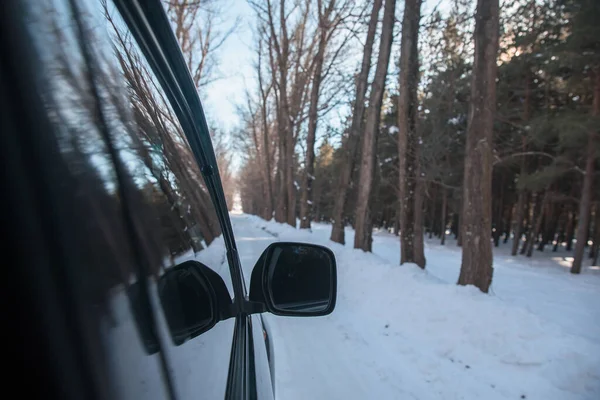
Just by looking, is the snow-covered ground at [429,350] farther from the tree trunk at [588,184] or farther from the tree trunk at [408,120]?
the tree trunk at [588,184]

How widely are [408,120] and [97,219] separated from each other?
10.8m

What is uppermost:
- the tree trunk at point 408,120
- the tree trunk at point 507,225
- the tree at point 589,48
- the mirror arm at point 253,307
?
the tree at point 589,48

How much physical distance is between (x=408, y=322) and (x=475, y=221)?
7.38ft

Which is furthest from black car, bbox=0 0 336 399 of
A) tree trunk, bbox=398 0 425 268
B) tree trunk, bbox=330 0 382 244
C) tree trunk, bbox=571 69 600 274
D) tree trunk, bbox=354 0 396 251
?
tree trunk, bbox=571 69 600 274

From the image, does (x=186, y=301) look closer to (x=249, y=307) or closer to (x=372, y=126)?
(x=249, y=307)

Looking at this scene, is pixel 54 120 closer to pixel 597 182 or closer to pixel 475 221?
pixel 475 221

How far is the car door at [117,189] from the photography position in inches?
22.6

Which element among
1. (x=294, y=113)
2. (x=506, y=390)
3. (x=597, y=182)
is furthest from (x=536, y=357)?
(x=294, y=113)

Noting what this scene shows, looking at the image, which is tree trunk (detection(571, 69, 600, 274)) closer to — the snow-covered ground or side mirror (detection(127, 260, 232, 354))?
the snow-covered ground

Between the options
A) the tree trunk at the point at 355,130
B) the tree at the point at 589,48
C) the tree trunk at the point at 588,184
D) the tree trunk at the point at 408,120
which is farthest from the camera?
the tree trunk at the point at 588,184

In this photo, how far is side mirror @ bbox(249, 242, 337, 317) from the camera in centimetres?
164

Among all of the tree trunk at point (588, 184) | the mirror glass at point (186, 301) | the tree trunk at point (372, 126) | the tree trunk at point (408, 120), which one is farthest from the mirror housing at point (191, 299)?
the tree trunk at point (588, 184)

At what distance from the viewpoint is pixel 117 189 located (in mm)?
745

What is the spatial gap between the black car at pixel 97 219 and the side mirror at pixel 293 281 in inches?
12.7
